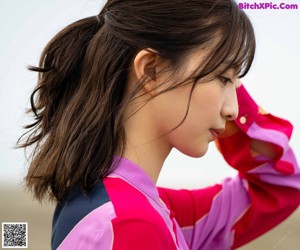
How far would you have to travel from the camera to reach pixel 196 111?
706 mm

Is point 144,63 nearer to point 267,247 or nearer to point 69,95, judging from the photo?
point 69,95

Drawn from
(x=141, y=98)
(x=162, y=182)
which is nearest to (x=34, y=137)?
(x=141, y=98)

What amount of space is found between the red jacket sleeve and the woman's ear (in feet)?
0.93

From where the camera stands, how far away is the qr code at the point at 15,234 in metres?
1.27

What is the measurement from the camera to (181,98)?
70cm

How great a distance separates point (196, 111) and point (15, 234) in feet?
2.45

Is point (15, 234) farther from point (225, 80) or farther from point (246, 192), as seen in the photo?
point (225, 80)

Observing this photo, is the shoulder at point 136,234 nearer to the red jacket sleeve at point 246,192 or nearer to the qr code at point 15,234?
the red jacket sleeve at point 246,192

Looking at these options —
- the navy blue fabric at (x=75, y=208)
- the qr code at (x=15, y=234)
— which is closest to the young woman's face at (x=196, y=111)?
the navy blue fabric at (x=75, y=208)

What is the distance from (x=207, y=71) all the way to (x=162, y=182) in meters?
0.67

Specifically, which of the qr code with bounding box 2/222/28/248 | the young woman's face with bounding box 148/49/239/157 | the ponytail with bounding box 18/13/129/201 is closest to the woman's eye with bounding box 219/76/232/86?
the young woman's face with bounding box 148/49/239/157

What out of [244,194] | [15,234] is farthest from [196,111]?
[15,234]

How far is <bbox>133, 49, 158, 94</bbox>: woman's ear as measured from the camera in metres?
0.70

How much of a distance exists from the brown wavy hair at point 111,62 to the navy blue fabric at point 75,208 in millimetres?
12
